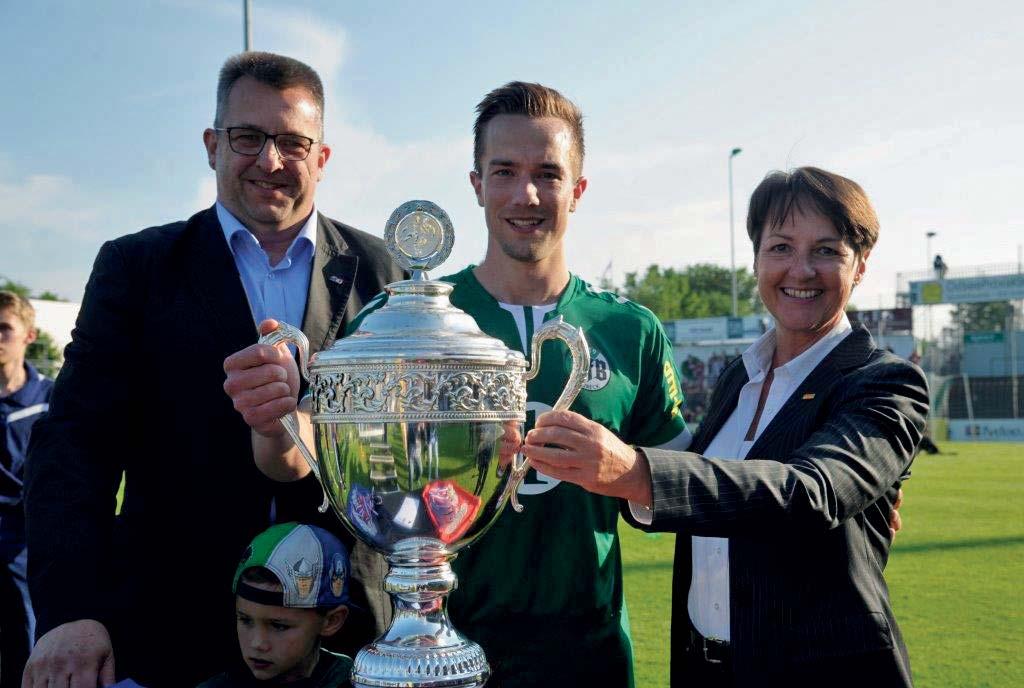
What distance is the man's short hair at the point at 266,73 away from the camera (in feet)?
7.29

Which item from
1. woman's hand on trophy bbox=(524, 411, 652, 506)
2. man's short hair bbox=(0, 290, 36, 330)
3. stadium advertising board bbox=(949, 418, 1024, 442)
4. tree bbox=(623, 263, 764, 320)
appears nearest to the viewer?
woman's hand on trophy bbox=(524, 411, 652, 506)

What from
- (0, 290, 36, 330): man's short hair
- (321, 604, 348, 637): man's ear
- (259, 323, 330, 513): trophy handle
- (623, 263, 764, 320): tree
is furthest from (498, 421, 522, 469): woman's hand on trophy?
(623, 263, 764, 320): tree

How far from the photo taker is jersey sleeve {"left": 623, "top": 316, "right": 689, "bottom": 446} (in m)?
2.35

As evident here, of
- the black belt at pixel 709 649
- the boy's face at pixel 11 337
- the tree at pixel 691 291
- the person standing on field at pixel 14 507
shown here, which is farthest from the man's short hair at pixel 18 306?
the tree at pixel 691 291

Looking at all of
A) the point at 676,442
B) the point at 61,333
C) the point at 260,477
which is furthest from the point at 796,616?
the point at 61,333

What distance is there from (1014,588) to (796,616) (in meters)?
6.20

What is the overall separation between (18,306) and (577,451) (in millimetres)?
4840

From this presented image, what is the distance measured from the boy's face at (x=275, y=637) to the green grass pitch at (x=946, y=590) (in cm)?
313

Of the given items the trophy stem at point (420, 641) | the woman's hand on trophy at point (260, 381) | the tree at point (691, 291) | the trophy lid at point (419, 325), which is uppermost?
the tree at point (691, 291)

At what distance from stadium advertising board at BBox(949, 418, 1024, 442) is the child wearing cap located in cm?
2897

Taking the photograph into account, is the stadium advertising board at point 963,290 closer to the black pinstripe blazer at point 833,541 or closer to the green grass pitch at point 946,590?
the green grass pitch at point 946,590

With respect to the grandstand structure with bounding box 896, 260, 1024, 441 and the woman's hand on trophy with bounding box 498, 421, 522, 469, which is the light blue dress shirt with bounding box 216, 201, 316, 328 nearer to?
the woman's hand on trophy with bounding box 498, 421, 522, 469

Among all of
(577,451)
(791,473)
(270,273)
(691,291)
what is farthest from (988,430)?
(691,291)

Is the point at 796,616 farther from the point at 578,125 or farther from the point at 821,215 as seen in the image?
the point at 578,125
